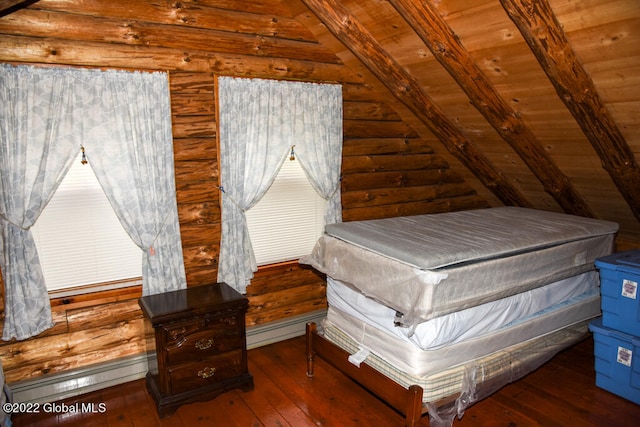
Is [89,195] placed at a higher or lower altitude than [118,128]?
lower

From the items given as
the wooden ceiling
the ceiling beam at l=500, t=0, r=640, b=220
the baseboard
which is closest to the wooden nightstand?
the baseboard

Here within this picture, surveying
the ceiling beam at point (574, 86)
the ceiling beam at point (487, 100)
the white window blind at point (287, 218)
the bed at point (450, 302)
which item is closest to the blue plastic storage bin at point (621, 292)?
the bed at point (450, 302)

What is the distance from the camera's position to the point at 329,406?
300 cm

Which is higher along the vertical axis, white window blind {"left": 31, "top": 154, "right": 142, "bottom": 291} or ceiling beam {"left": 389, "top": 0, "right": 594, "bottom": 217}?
ceiling beam {"left": 389, "top": 0, "right": 594, "bottom": 217}

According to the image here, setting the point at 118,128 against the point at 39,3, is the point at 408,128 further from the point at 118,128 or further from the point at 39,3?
the point at 39,3

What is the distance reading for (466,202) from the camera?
16.0 feet

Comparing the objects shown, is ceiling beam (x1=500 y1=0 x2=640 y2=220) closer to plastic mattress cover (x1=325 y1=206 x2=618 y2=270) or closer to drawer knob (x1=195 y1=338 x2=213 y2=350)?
plastic mattress cover (x1=325 y1=206 x2=618 y2=270)

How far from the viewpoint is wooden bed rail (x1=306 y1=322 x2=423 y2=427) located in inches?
98.3

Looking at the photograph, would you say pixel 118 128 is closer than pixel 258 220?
Yes

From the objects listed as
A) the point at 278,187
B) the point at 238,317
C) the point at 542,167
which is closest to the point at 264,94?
the point at 278,187

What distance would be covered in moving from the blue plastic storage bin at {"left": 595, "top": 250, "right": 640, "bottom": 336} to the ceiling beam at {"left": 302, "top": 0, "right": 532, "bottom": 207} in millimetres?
1341

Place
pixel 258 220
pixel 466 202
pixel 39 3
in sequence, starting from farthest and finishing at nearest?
1. pixel 466 202
2. pixel 258 220
3. pixel 39 3

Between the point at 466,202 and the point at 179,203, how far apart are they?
2912 millimetres

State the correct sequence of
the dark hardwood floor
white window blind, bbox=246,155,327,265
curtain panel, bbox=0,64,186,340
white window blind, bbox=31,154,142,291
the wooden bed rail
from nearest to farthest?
the wooden bed rail, curtain panel, bbox=0,64,186,340, the dark hardwood floor, white window blind, bbox=31,154,142,291, white window blind, bbox=246,155,327,265
